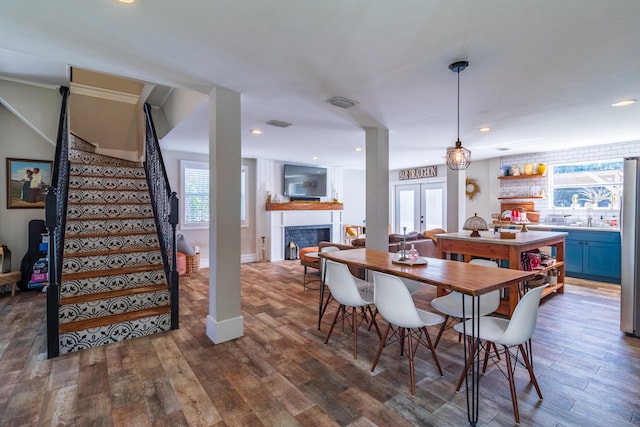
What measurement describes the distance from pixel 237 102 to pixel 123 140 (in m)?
4.07

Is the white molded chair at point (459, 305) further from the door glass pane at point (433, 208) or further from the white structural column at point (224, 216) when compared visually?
the door glass pane at point (433, 208)

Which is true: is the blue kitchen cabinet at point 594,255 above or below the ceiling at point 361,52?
below

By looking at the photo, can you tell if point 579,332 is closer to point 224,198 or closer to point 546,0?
point 546,0

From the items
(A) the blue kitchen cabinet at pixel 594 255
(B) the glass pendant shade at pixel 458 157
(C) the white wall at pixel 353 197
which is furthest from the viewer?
(C) the white wall at pixel 353 197

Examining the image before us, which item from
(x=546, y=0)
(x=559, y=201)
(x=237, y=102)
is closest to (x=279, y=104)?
(x=237, y=102)

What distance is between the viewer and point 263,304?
4215 mm

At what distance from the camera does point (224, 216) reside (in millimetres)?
3070

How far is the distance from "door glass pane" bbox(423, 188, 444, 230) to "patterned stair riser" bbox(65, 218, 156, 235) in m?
7.03

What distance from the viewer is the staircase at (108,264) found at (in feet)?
9.88

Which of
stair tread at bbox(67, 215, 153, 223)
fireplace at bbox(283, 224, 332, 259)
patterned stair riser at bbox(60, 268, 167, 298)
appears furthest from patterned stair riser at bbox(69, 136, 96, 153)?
fireplace at bbox(283, 224, 332, 259)

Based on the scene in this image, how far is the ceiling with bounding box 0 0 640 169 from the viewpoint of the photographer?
183cm

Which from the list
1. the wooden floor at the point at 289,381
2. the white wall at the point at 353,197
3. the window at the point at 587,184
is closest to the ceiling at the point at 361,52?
the window at the point at 587,184

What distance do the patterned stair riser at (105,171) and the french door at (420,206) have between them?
21.1 feet

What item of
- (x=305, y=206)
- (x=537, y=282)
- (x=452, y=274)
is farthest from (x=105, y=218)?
(x=537, y=282)
